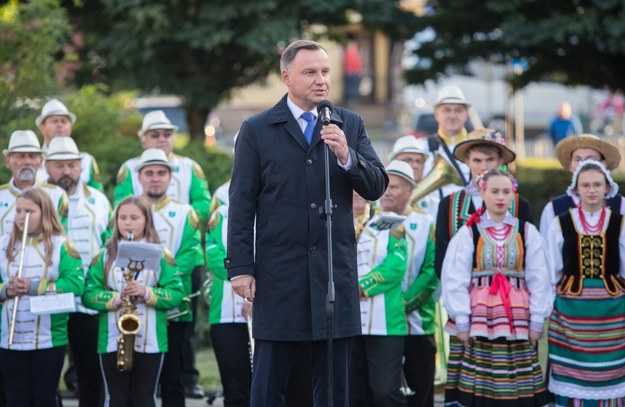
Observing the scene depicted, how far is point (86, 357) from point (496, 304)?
10.5 ft

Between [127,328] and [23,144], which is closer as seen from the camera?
[127,328]

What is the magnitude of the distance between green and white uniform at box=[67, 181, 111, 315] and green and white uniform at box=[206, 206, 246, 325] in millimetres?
1075

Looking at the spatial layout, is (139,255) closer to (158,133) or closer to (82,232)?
(82,232)

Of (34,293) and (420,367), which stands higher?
(34,293)

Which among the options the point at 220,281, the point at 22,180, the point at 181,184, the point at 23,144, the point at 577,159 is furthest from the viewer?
the point at 181,184

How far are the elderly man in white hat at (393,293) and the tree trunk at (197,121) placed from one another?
34.7 ft

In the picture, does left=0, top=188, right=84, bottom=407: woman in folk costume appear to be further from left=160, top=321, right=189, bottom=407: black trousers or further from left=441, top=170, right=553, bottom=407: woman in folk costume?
left=441, top=170, right=553, bottom=407: woman in folk costume

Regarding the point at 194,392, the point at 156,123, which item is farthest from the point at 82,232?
the point at 194,392

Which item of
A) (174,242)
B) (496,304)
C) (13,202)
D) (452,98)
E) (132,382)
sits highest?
(452,98)

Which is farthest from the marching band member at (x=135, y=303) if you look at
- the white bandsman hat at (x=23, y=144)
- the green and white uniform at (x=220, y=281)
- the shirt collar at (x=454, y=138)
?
the shirt collar at (x=454, y=138)

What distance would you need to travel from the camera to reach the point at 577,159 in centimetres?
934

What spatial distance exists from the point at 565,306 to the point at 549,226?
602 mm

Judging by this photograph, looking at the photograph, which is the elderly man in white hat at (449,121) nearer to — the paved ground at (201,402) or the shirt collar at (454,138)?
the shirt collar at (454,138)

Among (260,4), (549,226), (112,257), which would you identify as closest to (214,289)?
(112,257)
